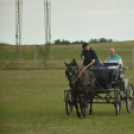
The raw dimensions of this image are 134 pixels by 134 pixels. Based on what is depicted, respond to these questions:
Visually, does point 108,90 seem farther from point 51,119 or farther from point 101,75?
point 51,119

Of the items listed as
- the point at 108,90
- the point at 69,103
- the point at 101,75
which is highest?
the point at 101,75

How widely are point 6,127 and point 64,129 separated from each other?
1299 millimetres

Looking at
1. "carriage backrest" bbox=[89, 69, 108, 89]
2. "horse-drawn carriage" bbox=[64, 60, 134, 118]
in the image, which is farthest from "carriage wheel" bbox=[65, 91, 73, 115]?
"carriage backrest" bbox=[89, 69, 108, 89]

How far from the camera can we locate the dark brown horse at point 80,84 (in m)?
9.27

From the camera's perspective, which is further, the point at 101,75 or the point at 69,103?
the point at 101,75

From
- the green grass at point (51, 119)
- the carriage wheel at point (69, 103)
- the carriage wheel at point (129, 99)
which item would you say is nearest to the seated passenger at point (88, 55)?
the carriage wheel at point (69, 103)

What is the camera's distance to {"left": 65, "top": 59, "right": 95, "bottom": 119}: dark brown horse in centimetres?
927

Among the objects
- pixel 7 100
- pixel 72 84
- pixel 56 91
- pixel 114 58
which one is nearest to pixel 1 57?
pixel 56 91

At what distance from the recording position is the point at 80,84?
9.66 m

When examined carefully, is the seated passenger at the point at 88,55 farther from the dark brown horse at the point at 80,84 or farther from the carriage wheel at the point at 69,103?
the carriage wheel at the point at 69,103

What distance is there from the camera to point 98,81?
10938 millimetres

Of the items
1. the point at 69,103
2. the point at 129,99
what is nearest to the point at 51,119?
the point at 69,103

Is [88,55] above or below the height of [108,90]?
above

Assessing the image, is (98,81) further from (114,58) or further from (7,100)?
(7,100)
